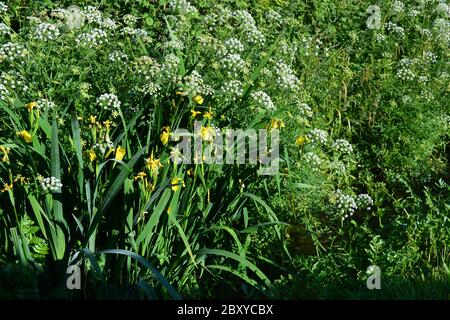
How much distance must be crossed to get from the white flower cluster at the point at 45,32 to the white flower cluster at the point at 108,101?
62 cm

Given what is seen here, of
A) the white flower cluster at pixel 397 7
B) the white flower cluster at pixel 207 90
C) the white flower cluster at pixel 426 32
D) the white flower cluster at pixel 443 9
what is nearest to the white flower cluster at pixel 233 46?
the white flower cluster at pixel 207 90

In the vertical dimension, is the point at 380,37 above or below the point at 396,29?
below

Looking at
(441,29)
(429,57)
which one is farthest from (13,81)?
(441,29)

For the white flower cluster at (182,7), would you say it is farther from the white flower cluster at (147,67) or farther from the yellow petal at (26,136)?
the yellow petal at (26,136)

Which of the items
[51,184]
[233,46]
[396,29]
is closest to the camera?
[51,184]

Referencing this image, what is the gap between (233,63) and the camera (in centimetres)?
489

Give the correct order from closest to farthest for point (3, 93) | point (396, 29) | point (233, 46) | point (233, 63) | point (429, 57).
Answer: point (3, 93) → point (233, 63) → point (233, 46) → point (429, 57) → point (396, 29)

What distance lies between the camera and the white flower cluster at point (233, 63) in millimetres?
4867

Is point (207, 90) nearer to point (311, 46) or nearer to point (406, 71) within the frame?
point (311, 46)

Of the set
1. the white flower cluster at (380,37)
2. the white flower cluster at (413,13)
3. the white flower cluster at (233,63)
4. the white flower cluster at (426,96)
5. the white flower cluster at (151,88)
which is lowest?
the white flower cluster at (151,88)

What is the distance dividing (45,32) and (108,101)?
2.52 ft

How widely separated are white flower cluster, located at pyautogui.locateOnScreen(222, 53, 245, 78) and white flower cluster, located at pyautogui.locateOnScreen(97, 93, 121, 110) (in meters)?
0.78

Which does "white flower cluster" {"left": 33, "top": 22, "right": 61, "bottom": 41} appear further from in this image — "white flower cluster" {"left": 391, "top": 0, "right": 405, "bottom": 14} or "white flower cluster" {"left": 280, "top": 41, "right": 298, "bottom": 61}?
"white flower cluster" {"left": 391, "top": 0, "right": 405, "bottom": 14}
